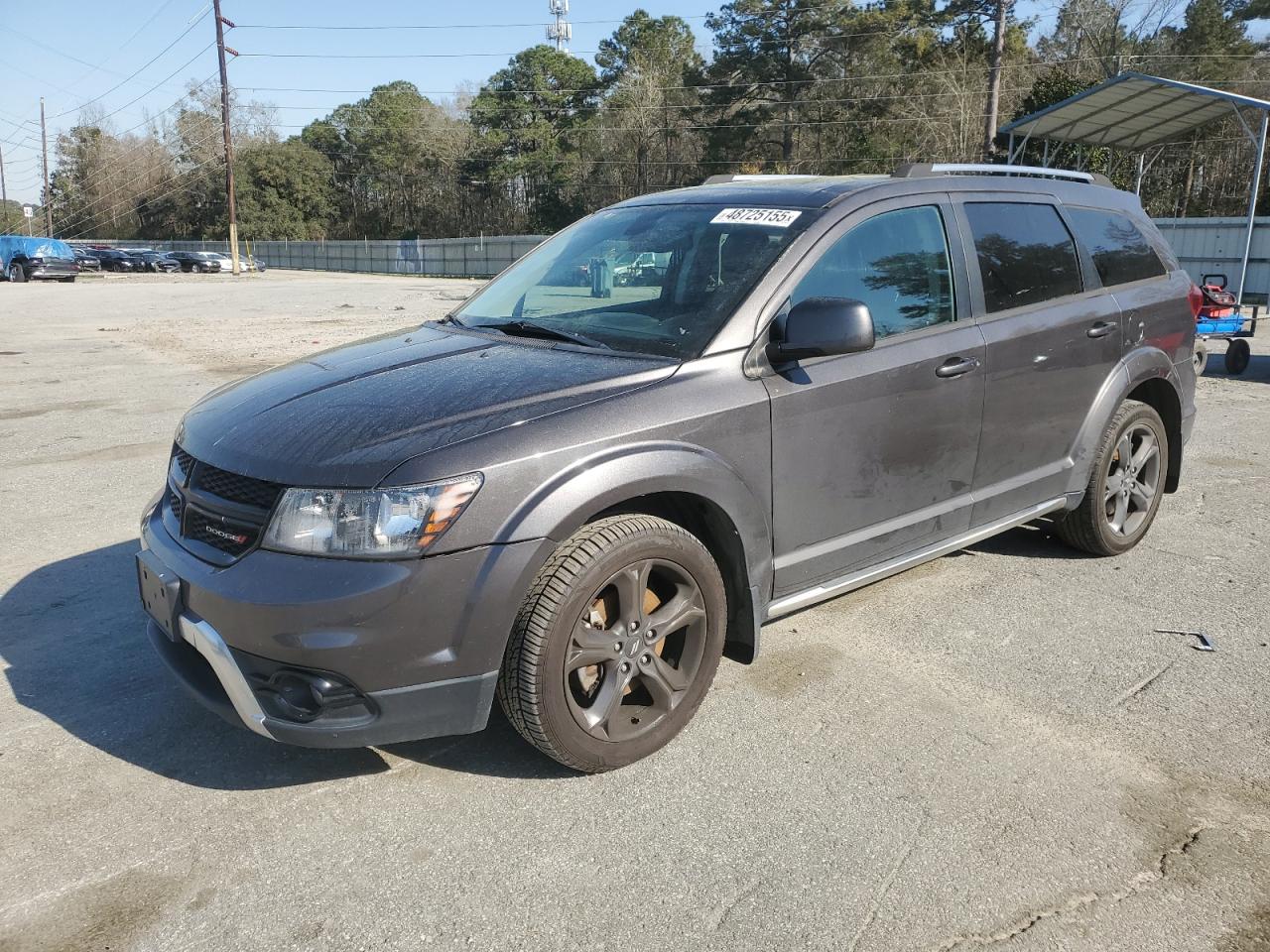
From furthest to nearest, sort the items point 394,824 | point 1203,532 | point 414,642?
point 1203,532 < point 394,824 < point 414,642

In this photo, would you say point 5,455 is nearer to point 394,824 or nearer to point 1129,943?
point 394,824

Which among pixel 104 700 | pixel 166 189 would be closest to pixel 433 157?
pixel 166 189

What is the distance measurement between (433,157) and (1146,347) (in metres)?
73.8

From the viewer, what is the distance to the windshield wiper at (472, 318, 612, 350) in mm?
3490

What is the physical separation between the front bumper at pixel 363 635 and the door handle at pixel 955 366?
1887 mm

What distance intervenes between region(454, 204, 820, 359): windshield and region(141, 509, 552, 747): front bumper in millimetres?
1098

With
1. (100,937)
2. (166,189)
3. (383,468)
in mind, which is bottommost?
(100,937)

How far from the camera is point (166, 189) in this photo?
88375 millimetres

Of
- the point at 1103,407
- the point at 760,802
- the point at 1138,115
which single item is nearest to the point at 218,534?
the point at 760,802

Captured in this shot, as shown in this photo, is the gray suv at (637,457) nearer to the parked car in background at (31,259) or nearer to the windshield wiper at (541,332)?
the windshield wiper at (541,332)

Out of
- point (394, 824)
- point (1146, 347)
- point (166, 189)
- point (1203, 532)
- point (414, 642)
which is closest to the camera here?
point (414, 642)

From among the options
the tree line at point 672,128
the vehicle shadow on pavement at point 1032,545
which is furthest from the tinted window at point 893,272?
the tree line at point 672,128

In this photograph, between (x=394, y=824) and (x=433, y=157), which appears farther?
(x=433, y=157)

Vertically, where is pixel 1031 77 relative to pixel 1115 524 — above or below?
above
